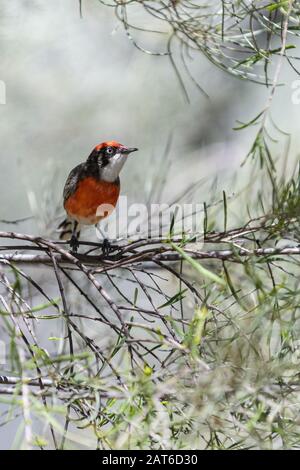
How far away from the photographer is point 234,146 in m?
6.06

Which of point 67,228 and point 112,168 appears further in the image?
point 67,228

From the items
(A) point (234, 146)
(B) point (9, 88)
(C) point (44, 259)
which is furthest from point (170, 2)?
(B) point (9, 88)

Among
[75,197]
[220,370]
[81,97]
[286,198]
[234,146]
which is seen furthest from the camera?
[81,97]

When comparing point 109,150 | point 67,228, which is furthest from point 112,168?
point 67,228

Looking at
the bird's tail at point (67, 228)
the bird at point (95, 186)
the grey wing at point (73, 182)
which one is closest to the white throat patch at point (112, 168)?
the bird at point (95, 186)

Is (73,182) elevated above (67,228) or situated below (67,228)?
above

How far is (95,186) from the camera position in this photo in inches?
139

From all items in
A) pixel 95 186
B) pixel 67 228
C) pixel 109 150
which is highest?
pixel 109 150

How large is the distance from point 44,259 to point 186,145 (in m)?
4.90

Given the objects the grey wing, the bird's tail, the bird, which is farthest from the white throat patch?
the bird's tail

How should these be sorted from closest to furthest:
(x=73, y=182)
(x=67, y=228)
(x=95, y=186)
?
(x=95, y=186), (x=73, y=182), (x=67, y=228)

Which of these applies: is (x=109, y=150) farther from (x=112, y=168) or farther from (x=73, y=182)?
(x=73, y=182)

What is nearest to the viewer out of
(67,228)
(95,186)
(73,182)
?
(95,186)
